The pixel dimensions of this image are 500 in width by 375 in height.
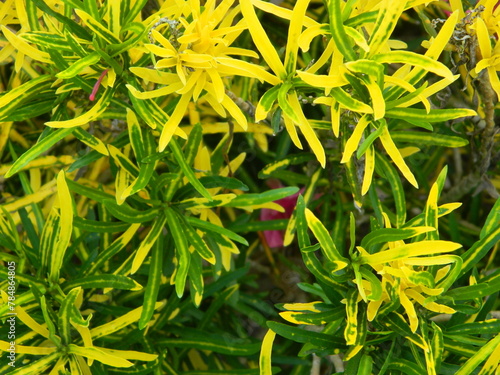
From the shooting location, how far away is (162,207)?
78cm

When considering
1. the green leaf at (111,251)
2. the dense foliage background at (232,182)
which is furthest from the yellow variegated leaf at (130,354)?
the green leaf at (111,251)

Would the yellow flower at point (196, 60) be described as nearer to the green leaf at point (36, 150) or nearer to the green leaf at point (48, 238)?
the green leaf at point (36, 150)

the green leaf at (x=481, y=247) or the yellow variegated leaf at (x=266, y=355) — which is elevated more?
the green leaf at (x=481, y=247)

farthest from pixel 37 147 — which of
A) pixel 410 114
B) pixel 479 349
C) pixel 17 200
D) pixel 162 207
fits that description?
pixel 479 349

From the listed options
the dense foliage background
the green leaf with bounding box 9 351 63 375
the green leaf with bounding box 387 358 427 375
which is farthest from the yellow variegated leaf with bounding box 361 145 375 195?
the green leaf with bounding box 9 351 63 375

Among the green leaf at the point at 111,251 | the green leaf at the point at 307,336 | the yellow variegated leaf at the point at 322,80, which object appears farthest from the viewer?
the green leaf at the point at 111,251

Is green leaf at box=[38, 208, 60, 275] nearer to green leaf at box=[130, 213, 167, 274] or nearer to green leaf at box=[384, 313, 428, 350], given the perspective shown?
green leaf at box=[130, 213, 167, 274]

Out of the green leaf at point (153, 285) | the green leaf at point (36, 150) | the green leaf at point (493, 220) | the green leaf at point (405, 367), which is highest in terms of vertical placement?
the green leaf at point (36, 150)

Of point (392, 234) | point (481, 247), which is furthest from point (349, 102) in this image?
point (481, 247)

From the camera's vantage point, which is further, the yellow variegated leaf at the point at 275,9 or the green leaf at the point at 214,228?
the green leaf at the point at 214,228

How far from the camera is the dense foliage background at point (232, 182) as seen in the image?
63cm

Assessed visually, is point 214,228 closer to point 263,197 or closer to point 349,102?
point 263,197

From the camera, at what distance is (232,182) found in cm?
76

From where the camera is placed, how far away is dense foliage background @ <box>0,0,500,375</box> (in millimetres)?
626
